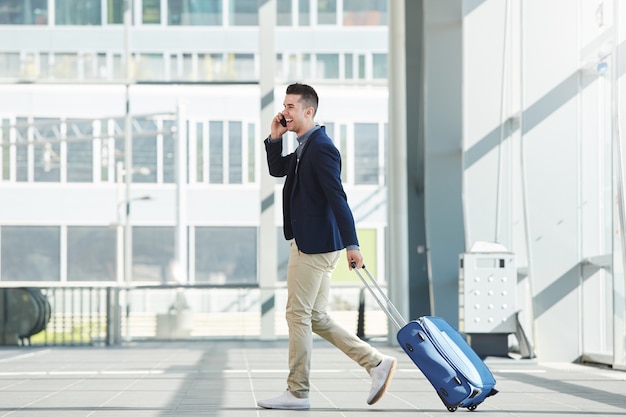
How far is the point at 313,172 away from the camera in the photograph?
5.09 metres

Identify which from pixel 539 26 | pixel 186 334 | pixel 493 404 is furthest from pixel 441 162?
pixel 493 404

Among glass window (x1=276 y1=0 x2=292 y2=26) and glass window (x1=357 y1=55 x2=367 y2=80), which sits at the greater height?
glass window (x1=276 y1=0 x2=292 y2=26)

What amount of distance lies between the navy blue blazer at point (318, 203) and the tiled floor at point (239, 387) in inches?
27.4

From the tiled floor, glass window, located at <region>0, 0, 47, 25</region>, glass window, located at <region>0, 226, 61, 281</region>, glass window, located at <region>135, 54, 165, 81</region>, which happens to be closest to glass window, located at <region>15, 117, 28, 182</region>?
glass window, located at <region>0, 226, 61, 281</region>

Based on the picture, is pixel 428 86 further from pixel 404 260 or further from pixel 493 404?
pixel 493 404

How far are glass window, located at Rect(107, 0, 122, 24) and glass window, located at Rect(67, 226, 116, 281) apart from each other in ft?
18.6

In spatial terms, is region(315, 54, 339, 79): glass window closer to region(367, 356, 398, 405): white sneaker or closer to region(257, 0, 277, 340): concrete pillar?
region(257, 0, 277, 340): concrete pillar

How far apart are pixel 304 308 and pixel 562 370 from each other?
3194 mm

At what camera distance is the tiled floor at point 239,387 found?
5.10 metres

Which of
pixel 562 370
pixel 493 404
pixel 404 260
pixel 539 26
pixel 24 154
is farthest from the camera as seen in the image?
pixel 24 154

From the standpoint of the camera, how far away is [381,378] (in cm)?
502

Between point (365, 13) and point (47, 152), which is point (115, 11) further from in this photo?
point (47, 152)

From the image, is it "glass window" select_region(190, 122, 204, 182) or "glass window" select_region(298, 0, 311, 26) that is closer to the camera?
"glass window" select_region(298, 0, 311, 26)

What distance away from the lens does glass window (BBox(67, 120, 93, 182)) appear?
849 inches
